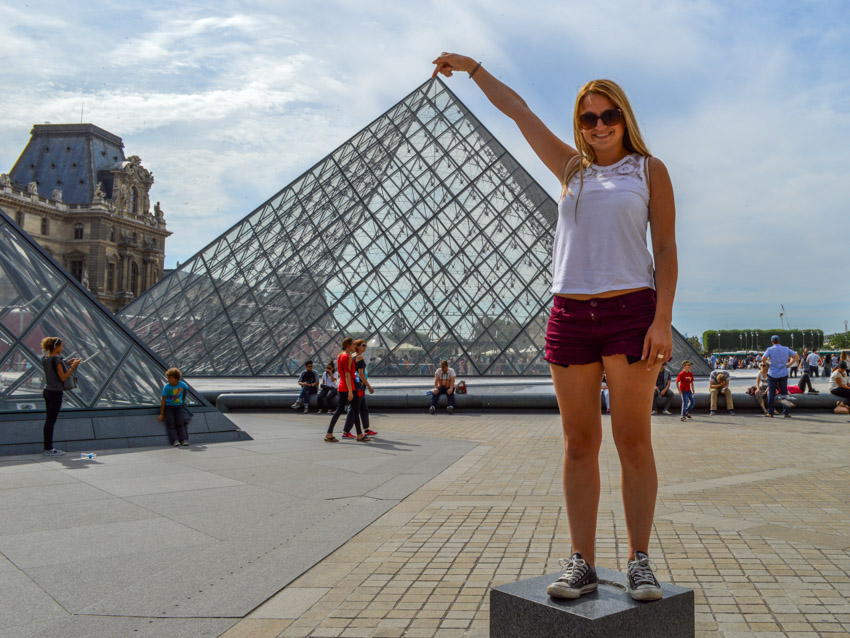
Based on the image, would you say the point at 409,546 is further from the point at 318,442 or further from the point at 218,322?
the point at 218,322

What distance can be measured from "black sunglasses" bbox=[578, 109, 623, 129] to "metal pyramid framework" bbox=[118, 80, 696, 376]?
66.1 ft

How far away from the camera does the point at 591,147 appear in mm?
2463

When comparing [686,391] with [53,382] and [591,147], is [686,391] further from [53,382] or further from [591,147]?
[591,147]

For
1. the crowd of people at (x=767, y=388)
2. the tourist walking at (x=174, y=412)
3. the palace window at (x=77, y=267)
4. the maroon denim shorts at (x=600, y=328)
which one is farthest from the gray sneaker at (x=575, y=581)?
the palace window at (x=77, y=267)

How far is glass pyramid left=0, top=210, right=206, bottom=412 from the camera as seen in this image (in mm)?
8156

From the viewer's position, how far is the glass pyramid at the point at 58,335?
26.8 feet

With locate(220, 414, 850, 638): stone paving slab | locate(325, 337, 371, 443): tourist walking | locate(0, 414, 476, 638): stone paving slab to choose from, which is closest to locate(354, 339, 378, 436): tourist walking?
locate(325, 337, 371, 443): tourist walking

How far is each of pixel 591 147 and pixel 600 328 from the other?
2.05ft

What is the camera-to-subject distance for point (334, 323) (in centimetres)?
2358

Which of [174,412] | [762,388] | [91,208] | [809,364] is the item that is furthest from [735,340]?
[174,412]

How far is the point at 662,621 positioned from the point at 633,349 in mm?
788

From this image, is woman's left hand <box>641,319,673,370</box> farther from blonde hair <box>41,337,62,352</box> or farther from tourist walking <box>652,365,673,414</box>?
tourist walking <box>652,365,673,414</box>

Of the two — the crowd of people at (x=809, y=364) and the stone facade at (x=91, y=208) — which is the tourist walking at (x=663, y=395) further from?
the stone facade at (x=91, y=208)

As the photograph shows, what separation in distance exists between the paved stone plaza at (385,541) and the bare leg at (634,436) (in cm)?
52
